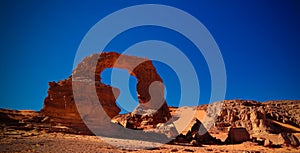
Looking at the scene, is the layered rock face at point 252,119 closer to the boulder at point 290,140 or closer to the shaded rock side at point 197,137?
the boulder at point 290,140

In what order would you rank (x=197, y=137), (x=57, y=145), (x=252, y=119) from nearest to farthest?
(x=57, y=145)
(x=197, y=137)
(x=252, y=119)

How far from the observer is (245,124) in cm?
3044

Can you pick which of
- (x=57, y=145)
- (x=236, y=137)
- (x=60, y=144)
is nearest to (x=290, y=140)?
(x=236, y=137)

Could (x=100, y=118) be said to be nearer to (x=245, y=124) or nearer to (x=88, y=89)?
(x=88, y=89)

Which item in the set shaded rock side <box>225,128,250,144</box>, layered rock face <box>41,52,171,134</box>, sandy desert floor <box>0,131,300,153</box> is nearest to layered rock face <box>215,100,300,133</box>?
shaded rock side <box>225,128,250,144</box>

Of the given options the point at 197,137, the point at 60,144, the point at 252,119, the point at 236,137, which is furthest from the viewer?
the point at 252,119

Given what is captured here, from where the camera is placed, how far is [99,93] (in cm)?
1705

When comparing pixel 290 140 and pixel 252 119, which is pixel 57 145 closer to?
pixel 290 140

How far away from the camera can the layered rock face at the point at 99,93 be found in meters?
15.6

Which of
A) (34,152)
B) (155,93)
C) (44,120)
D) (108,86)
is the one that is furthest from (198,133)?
(34,152)

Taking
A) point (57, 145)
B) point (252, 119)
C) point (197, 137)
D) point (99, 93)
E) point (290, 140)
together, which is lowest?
point (57, 145)

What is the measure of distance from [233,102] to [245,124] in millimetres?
14445

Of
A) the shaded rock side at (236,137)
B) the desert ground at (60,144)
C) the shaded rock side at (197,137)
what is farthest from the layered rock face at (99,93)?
the shaded rock side at (236,137)

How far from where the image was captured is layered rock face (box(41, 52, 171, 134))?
15602mm
